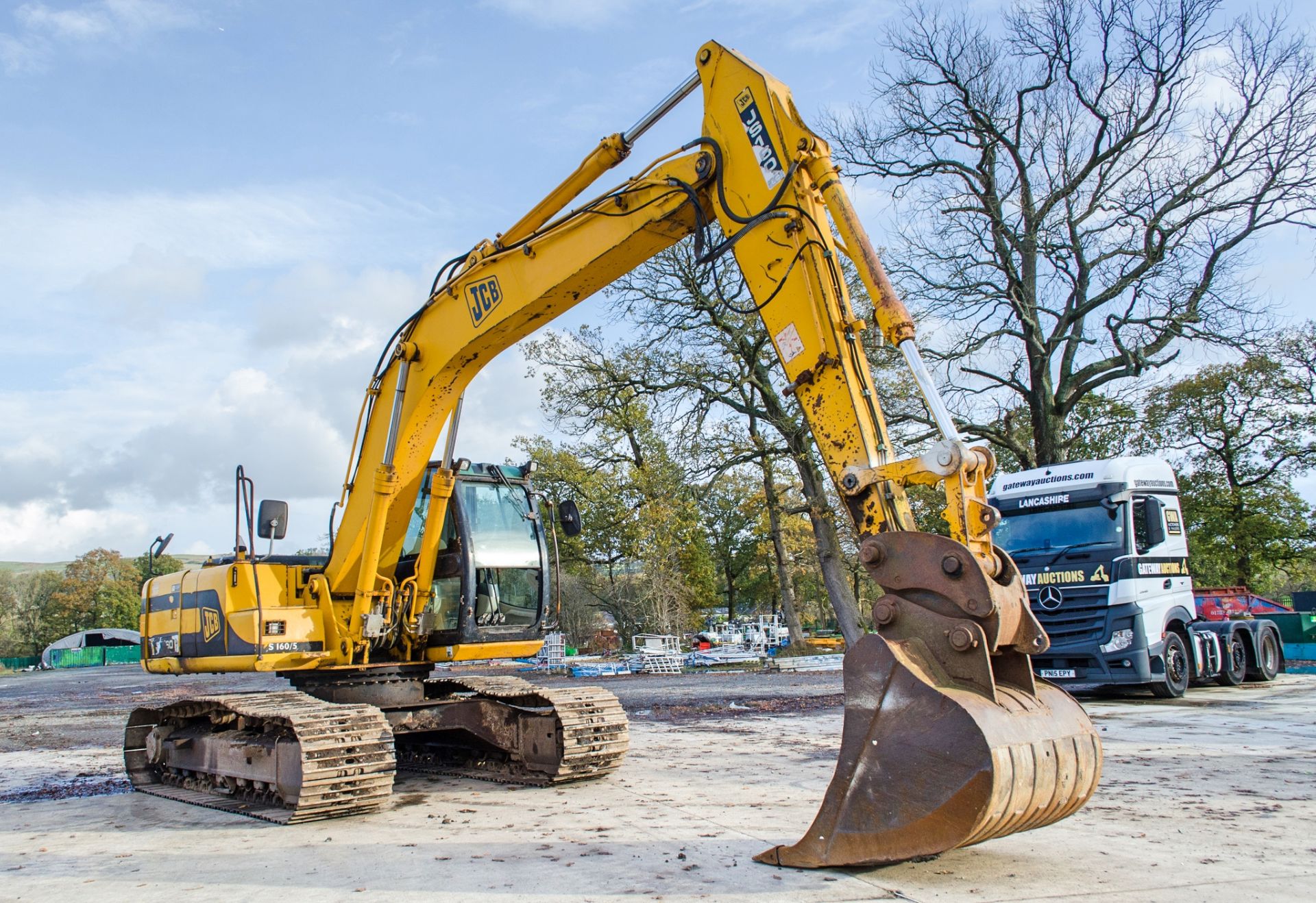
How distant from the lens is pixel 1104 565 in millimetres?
12352

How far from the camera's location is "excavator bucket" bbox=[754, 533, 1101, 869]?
13.0 feet

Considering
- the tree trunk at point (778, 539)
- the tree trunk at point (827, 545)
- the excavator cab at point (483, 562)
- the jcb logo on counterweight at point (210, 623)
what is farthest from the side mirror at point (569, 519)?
the tree trunk at point (778, 539)

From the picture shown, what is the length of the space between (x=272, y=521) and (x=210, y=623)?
1.12 metres

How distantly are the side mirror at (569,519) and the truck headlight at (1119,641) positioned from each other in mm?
7973

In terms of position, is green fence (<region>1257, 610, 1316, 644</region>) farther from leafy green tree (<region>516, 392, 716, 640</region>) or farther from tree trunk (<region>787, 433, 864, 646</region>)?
leafy green tree (<region>516, 392, 716, 640</region>)

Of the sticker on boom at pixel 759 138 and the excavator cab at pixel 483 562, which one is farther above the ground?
the sticker on boom at pixel 759 138

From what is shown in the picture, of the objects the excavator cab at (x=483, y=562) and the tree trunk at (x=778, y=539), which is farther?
the tree trunk at (x=778, y=539)

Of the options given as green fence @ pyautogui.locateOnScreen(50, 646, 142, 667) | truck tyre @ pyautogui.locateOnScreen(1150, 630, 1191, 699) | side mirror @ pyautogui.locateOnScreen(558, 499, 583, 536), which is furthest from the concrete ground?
green fence @ pyautogui.locateOnScreen(50, 646, 142, 667)

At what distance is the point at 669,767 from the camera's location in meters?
8.13

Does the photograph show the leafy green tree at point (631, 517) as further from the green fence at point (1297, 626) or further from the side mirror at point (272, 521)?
the side mirror at point (272, 521)

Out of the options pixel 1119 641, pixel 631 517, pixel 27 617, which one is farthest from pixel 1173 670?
pixel 27 617

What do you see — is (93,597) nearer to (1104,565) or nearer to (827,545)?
(827,545)

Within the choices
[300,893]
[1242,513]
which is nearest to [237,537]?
[300,893]

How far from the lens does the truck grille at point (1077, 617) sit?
12.3 m
